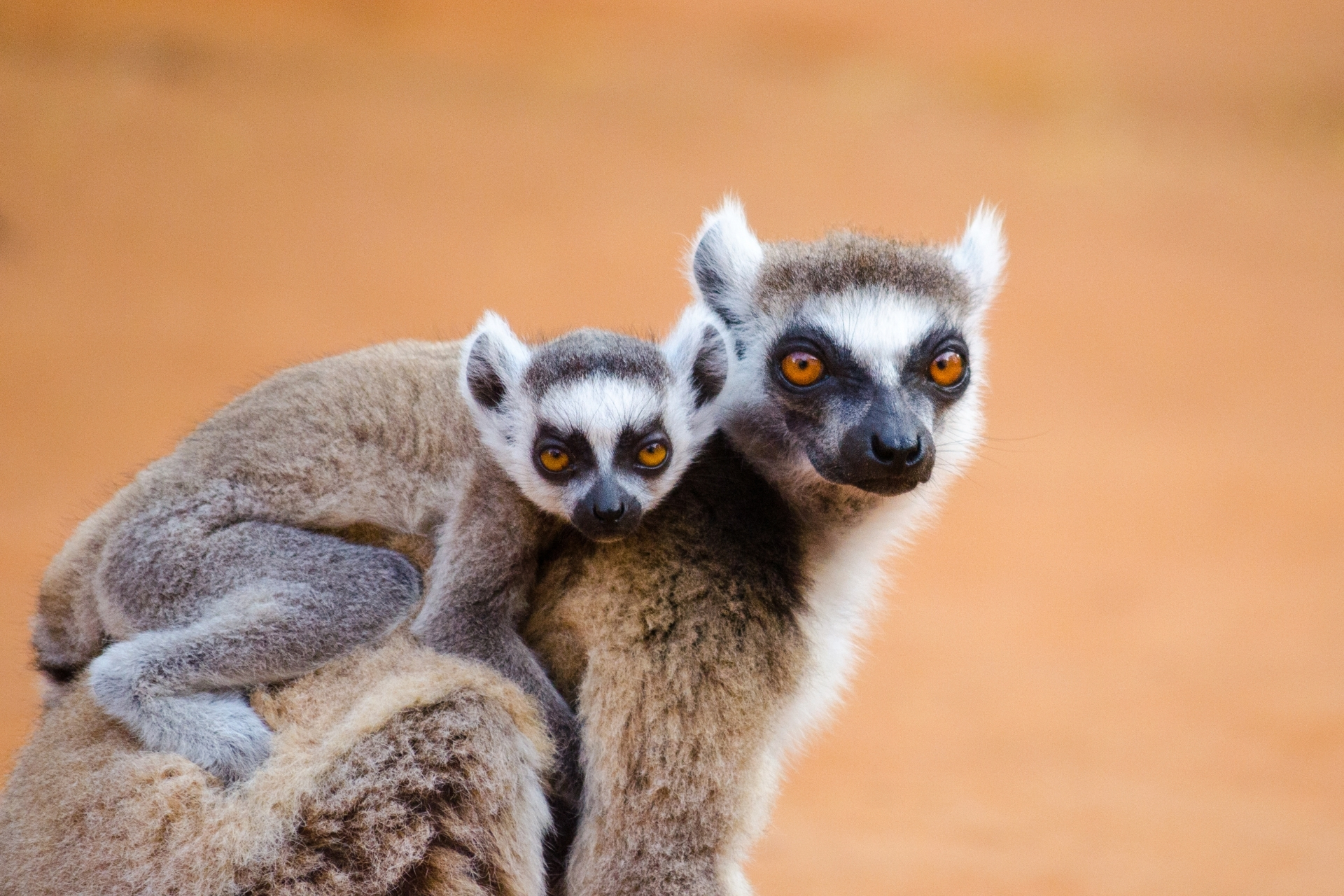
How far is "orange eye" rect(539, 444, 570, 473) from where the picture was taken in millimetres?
3584

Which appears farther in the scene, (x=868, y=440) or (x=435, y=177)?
(x=435, y=177)

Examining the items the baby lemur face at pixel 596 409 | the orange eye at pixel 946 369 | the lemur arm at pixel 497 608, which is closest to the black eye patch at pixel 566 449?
the baby lemur face at pixel 596 409

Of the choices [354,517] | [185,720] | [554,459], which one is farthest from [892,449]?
[185,720]

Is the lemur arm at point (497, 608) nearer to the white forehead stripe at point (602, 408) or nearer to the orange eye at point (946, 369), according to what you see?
the white forehead stripe at point (602, 408)

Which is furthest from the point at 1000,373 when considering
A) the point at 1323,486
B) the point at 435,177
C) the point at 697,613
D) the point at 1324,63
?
the point at 697,613

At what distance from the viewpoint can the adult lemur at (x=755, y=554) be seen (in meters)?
3.28

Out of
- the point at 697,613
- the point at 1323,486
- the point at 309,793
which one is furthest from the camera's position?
the point at 1323,486

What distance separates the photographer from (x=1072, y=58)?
1569 centimetres

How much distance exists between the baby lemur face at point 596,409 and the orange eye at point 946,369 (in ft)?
1.93

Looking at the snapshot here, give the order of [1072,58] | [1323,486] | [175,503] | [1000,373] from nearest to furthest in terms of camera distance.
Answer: [175,503] → [1323,486] → [1000,373] → [1072,58]

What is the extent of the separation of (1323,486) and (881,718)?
5223 millimetres

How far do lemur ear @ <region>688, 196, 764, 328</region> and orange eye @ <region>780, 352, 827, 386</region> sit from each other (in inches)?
12.8

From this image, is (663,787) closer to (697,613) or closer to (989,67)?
(697,613)

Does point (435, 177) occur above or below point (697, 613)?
above
